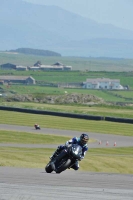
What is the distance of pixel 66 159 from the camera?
2150 cm

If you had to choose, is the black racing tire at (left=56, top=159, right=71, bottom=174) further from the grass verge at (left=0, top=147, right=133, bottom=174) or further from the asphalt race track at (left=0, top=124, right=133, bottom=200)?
the grass verge at (left=0, top=147, right=133, bottom=174)

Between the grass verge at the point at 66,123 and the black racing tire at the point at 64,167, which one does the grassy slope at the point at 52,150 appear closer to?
the grass verge at the point at 66,123

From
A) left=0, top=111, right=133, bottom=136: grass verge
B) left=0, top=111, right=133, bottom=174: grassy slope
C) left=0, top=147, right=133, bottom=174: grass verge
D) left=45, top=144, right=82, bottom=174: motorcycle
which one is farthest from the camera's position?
left=0, top=111, right=133, bottom=136: grass verge

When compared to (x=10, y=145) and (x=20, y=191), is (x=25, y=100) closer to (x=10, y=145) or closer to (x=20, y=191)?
(x=10, y=145)

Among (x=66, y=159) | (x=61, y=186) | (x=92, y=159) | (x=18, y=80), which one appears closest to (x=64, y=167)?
(x=66, y=159)

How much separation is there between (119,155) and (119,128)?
20.4 meters

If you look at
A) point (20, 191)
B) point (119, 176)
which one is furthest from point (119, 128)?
point (20, 191)

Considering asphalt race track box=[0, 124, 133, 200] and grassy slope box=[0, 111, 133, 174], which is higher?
asphalt race track box=[0, 124, 133, 200]

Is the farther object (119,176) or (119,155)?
(119,155)

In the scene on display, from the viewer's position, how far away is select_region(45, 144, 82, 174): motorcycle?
21.0 meters

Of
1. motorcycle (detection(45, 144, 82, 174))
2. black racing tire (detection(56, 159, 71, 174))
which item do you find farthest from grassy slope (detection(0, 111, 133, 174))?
black racing tire (detection(56, 159, 71, 174))

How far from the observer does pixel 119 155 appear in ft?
144

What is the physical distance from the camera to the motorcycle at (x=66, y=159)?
21.0 metres

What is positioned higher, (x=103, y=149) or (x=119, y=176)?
(x=119, y=176)
